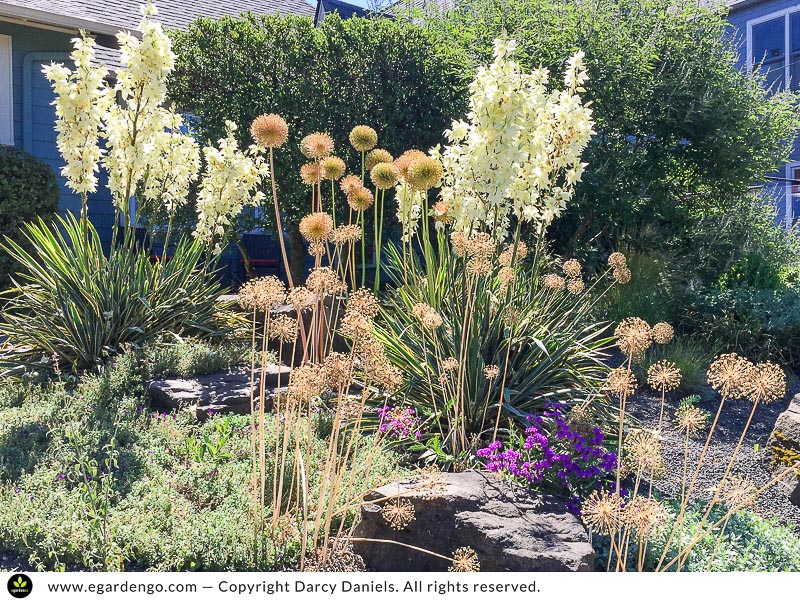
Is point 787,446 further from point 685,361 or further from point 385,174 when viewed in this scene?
point 385,174

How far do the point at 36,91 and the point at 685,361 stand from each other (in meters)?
9.02

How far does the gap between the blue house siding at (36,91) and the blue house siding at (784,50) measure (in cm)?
1201

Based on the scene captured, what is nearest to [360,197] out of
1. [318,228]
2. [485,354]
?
[318,228]

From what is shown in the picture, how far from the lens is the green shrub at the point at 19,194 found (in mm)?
8883

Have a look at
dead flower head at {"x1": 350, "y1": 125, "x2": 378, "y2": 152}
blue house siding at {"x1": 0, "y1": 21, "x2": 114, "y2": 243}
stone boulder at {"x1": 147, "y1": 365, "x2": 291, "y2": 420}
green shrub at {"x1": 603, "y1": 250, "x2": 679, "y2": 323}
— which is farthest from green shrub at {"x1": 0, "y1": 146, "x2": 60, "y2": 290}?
green shrub at {"x1": 603, "y1": 250, "x2": 679, "y2": 323}

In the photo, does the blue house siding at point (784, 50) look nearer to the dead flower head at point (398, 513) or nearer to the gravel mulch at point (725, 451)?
the gravel mulch at point (725, 451)

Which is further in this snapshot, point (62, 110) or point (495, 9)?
point (495, 9)

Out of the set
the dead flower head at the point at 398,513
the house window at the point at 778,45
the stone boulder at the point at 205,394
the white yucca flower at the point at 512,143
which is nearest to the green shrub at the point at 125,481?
the stone boulder at the point at 205,394

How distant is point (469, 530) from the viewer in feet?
10.7

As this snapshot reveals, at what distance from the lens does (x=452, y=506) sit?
3330 mm

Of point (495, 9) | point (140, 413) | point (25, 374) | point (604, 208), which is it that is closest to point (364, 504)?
point (140, 413)

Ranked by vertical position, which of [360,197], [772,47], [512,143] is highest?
[772,47]

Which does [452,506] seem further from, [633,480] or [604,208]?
[604,208]

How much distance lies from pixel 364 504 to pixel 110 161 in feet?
12.5
